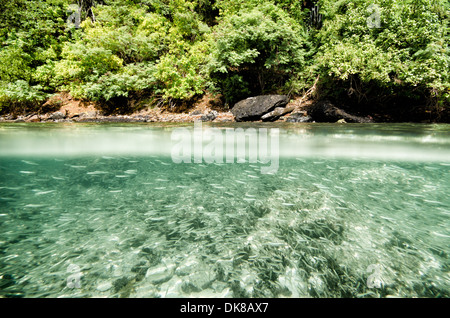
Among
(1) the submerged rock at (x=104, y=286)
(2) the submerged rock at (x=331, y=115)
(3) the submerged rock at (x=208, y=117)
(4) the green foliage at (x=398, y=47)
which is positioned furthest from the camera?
(3) the submerged rock at (x=208, y=117)

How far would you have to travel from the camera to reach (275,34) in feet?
39.4

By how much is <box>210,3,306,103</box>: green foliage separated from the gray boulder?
2.06m

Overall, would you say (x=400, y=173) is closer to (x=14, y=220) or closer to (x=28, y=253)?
(x=28, y=253)

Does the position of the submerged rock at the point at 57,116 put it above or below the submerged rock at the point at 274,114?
above

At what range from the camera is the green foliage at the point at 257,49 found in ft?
39.9

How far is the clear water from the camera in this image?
139cm

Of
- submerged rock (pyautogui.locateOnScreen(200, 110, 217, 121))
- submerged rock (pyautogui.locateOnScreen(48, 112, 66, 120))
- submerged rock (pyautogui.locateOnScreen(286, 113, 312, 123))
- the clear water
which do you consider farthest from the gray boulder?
submerged rock (pyautogui.locateOnScreen(48, 112, 66, 120))

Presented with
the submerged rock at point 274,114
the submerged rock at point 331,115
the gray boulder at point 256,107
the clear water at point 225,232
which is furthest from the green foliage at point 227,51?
the clear water at point 225,232

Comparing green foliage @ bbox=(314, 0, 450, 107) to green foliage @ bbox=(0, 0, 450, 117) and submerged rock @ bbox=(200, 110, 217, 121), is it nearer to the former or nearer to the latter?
green foliage @ bbox=(0, 0, 450, 117)

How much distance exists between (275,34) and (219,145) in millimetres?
9601

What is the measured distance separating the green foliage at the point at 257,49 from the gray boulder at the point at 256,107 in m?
2.06

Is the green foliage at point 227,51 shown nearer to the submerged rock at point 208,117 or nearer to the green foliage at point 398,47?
the green foliage at point 398,47

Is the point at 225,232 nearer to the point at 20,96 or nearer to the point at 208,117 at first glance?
the point at 208,117

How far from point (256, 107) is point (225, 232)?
11265mm
